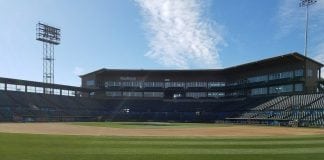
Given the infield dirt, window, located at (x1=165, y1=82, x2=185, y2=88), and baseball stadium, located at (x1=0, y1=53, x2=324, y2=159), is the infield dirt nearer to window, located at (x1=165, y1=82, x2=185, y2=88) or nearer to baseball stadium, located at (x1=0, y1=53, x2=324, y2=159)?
baseball stadium, located at (x1=0, y1=53, x2=324, y2=159)

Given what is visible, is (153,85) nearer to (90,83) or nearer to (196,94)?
(196,94)

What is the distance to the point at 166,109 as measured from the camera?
389ft

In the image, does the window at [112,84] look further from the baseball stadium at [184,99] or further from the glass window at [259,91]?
the glass window at [259,91]

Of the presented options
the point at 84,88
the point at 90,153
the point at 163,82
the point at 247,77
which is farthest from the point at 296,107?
the point at 90,153

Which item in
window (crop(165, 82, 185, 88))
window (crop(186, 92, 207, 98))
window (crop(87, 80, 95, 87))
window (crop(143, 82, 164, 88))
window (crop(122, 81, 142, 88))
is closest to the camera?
window (crop(186, 92, 207, 98))

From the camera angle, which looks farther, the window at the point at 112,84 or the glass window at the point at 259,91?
the window at the point at 112,84

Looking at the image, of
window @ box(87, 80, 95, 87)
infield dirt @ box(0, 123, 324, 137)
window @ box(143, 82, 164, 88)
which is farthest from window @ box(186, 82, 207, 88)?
infield dirt @ box(0, 123, 324, 137)

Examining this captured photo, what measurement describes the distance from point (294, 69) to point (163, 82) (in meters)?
43.9

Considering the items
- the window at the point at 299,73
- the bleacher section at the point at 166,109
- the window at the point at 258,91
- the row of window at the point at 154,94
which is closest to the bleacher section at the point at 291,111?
the bleacher section at the point at 166,109

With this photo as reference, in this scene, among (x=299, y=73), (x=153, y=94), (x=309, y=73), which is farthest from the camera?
(x=153, y=94)

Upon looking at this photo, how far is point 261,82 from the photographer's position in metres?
105

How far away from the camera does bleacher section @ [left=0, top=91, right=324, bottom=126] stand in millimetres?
81062

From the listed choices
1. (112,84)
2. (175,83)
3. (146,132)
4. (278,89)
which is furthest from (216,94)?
(146,132)

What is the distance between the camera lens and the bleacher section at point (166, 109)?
3191 inches
